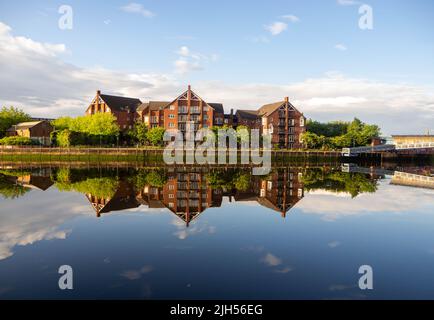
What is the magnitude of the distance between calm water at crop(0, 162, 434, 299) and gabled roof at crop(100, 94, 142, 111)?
68096 millimetres

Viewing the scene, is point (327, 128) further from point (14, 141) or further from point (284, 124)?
point (14, 141)

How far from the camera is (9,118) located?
327 feet

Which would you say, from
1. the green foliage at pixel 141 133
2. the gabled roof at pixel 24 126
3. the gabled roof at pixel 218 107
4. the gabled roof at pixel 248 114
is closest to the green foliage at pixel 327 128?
the gabled roof at pixel 248 114

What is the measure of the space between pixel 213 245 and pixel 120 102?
285 ft

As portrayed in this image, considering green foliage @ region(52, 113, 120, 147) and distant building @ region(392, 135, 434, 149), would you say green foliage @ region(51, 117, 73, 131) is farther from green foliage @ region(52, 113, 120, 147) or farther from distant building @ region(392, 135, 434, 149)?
distant building @ region(392, 135, 434, 149)

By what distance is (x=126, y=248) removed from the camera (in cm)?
1373

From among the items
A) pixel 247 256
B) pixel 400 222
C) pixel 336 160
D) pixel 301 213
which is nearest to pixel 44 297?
pixel 247 256

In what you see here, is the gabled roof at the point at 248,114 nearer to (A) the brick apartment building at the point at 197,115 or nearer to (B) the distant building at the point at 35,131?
(A) the brick apartment building at the point at 197,115

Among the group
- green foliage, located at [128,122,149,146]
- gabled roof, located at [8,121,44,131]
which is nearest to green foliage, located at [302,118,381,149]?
green foliage, located at [128,122,149,146]

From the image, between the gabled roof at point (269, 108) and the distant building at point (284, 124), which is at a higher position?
the gabled roof at point (269, 108)

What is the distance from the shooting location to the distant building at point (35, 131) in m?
89.6

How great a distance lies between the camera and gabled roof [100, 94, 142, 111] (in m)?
91.6

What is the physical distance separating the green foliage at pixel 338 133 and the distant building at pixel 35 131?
6869cm

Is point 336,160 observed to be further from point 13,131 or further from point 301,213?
point 13,131
